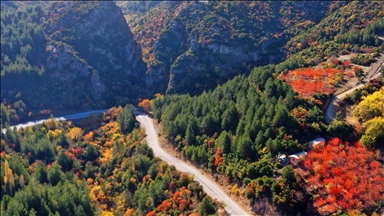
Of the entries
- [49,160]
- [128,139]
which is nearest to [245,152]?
[128,139]

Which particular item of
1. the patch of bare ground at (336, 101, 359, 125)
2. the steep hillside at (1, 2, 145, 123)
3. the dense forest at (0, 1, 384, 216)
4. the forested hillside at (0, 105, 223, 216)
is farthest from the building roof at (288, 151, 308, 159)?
the steep hillside at (1, 2, 145, 123)

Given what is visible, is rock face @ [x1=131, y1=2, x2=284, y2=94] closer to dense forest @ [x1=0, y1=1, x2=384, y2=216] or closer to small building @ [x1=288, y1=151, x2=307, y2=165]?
dense forest @ [x1=0, y1=1, x2=384, y2=216]

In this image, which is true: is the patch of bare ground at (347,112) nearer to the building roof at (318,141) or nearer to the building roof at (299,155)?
the building roof at (318,141)

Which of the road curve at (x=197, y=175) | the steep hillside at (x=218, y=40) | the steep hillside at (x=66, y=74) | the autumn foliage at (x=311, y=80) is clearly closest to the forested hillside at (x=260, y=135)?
the road curve at (x=197, y=175)

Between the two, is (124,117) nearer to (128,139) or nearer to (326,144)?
(128,139)

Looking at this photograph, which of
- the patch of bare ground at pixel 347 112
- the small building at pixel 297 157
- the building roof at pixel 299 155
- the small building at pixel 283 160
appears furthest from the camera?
the patch of bare ground at pixel 347 112

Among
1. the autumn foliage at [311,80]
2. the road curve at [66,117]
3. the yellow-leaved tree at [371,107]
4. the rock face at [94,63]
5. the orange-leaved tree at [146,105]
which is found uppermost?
the yellow-leaved tree at [371,107]
